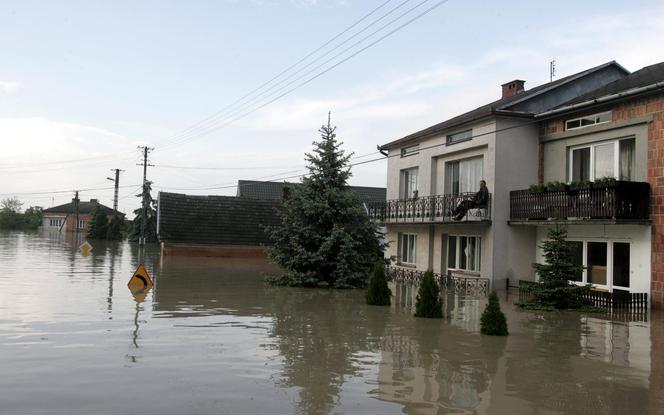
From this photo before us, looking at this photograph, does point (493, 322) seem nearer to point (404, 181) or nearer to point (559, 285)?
point (559, 285)

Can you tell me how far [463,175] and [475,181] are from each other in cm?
91

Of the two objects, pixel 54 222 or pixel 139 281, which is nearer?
pixel 139 281

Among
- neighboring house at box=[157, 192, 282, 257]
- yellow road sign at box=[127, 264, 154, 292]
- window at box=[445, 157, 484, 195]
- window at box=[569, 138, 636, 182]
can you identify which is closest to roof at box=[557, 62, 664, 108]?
window at box=[569, 138, 636, 182]

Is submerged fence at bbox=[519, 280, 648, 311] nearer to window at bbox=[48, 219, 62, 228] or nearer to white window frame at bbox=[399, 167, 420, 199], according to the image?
white window frame at bbox=[399, 167, 420, 199]

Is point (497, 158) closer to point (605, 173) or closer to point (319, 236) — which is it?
point (605, 173)

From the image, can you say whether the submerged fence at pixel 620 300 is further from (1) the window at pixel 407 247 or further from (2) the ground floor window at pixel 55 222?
(2) the ground floor window at pixel 55 222

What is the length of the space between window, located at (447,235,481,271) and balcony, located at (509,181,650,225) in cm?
304

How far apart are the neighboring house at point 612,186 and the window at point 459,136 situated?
2.87 metres

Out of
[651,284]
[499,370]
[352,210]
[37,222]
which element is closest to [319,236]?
[352,210]

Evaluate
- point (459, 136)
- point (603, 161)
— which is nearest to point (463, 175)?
point (459, 136)

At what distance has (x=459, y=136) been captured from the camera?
23703mm

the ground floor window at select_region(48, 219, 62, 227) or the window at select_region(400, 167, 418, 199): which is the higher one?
the window at select_region(400, 167, 418, 199)

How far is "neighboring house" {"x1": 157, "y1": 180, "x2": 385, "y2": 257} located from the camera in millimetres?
38219

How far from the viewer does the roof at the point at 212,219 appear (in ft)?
127
